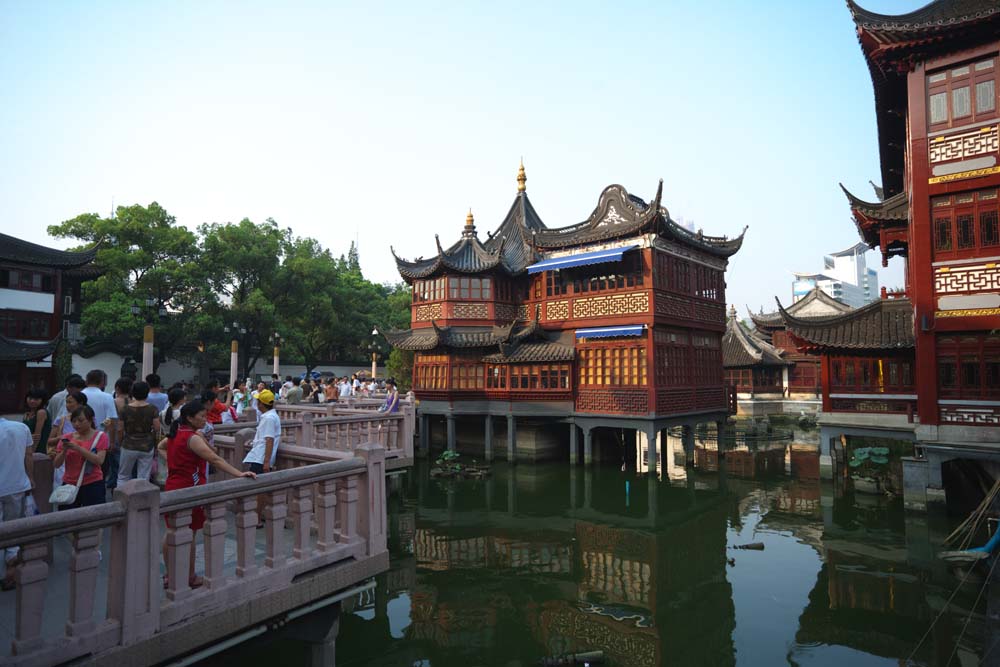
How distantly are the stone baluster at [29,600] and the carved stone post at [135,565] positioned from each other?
17.2 inches

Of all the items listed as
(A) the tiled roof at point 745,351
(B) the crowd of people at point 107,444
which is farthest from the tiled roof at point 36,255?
(A) the tiled roof at point 745,351

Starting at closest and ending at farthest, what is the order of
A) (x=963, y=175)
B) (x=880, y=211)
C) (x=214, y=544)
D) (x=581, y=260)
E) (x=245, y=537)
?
(x=214, y=544)
(x=245, y=537)
(x=963, y=175)
(x=880, y=211)
(x=581, y=260)

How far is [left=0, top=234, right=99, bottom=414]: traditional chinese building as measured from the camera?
84.3ft

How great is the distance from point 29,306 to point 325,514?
30.3 meters

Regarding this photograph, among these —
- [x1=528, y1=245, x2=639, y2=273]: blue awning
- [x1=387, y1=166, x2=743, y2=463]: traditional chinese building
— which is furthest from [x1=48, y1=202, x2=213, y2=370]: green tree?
[x1=528, y1=245, x2=639, y2=273]: blue awning

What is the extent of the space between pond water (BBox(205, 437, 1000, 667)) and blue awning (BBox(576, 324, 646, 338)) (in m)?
6.11

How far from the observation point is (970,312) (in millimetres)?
14641

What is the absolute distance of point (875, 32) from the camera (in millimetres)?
15266

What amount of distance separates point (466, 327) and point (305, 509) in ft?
68.6

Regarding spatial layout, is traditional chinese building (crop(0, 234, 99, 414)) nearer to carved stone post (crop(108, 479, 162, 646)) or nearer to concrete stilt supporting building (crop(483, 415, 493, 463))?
concrete stilt supporting building (crop(483, 415, 493, 463))

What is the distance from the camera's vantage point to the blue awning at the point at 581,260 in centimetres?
2219

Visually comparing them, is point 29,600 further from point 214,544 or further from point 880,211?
point 880,211

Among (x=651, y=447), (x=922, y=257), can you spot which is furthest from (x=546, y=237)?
(x=922, y=257)

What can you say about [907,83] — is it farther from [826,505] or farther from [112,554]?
[112,554]
